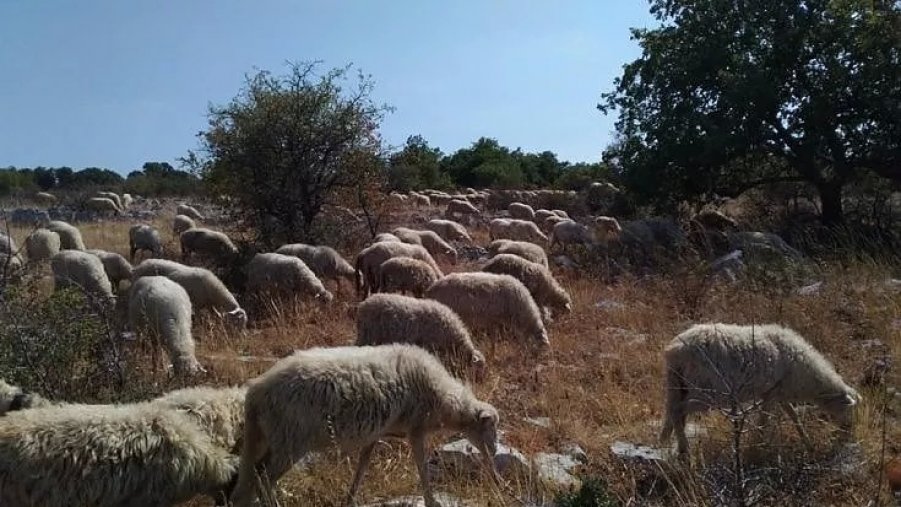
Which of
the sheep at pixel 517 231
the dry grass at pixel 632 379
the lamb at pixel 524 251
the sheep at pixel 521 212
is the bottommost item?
the dry grass at pixel 632 379

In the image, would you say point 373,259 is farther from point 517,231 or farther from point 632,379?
point 517,231

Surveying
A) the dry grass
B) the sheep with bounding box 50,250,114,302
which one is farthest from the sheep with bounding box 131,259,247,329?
the sheep with bounding box 50,250,114,302

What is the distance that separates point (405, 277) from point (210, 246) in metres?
6.65

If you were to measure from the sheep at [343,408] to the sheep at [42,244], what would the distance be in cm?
1214

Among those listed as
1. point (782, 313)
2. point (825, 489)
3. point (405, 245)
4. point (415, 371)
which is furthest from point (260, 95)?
point (825, 489)

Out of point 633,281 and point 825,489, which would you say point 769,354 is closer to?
point 825,489

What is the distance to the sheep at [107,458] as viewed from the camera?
4012mm

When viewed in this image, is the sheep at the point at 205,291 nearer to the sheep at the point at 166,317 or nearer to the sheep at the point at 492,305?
the sheep at the point at 166,317

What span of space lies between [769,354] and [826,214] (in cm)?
1436

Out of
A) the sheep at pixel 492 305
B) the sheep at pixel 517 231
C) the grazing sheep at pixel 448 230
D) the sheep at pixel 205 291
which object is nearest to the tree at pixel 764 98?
the sheep at pixel 517 231

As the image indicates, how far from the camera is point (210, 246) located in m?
16.3

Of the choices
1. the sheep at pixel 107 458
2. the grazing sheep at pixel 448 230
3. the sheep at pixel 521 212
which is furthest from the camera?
the sheep at pixel 521 212

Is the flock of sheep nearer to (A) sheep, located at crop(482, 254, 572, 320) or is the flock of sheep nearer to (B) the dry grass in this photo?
(B) the dry grass

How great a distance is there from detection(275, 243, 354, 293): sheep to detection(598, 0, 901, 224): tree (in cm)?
858
